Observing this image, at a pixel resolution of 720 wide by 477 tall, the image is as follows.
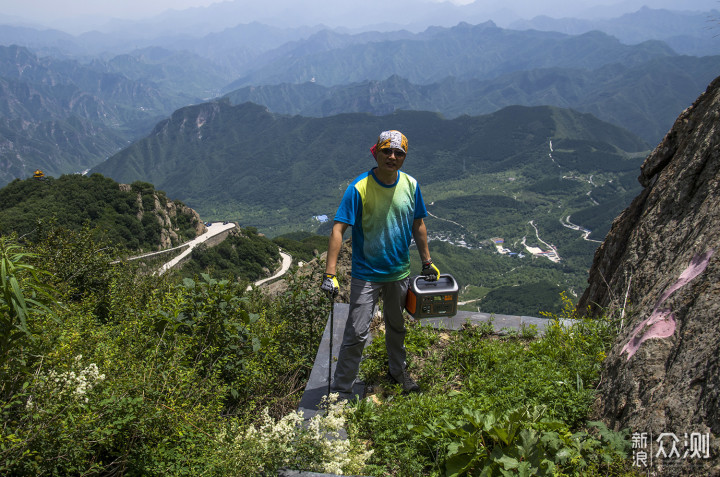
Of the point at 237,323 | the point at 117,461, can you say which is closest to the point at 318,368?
the point at 237,323

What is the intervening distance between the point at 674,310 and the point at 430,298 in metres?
1.94

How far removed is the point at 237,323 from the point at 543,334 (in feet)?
11.4

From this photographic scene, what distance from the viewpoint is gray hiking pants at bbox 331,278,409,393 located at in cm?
430

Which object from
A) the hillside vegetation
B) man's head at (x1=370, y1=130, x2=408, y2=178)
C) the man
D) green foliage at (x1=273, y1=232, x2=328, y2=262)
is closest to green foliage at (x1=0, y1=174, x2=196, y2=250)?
green foliage at (x1=273, y1=232, x2=328, y2=262)

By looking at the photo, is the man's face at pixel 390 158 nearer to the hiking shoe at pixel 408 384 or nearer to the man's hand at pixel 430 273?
the man's hand at pixel 430 273

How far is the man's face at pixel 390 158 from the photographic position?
417 centimetres

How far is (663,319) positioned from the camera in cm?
358

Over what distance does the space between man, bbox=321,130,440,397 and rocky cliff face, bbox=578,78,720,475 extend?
1.98 m

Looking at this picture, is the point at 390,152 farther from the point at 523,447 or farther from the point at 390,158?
the point at 523,447

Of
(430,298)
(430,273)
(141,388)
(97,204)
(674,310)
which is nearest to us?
(141,388)

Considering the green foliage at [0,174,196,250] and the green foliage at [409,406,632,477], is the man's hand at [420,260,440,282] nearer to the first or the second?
the green foliage at [409,406,632,477]

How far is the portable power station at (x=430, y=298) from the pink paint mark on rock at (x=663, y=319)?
1502mm

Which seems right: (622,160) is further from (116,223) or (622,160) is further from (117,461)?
(117,461)

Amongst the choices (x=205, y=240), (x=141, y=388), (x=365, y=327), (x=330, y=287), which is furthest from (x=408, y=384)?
(x=205, y=240)
